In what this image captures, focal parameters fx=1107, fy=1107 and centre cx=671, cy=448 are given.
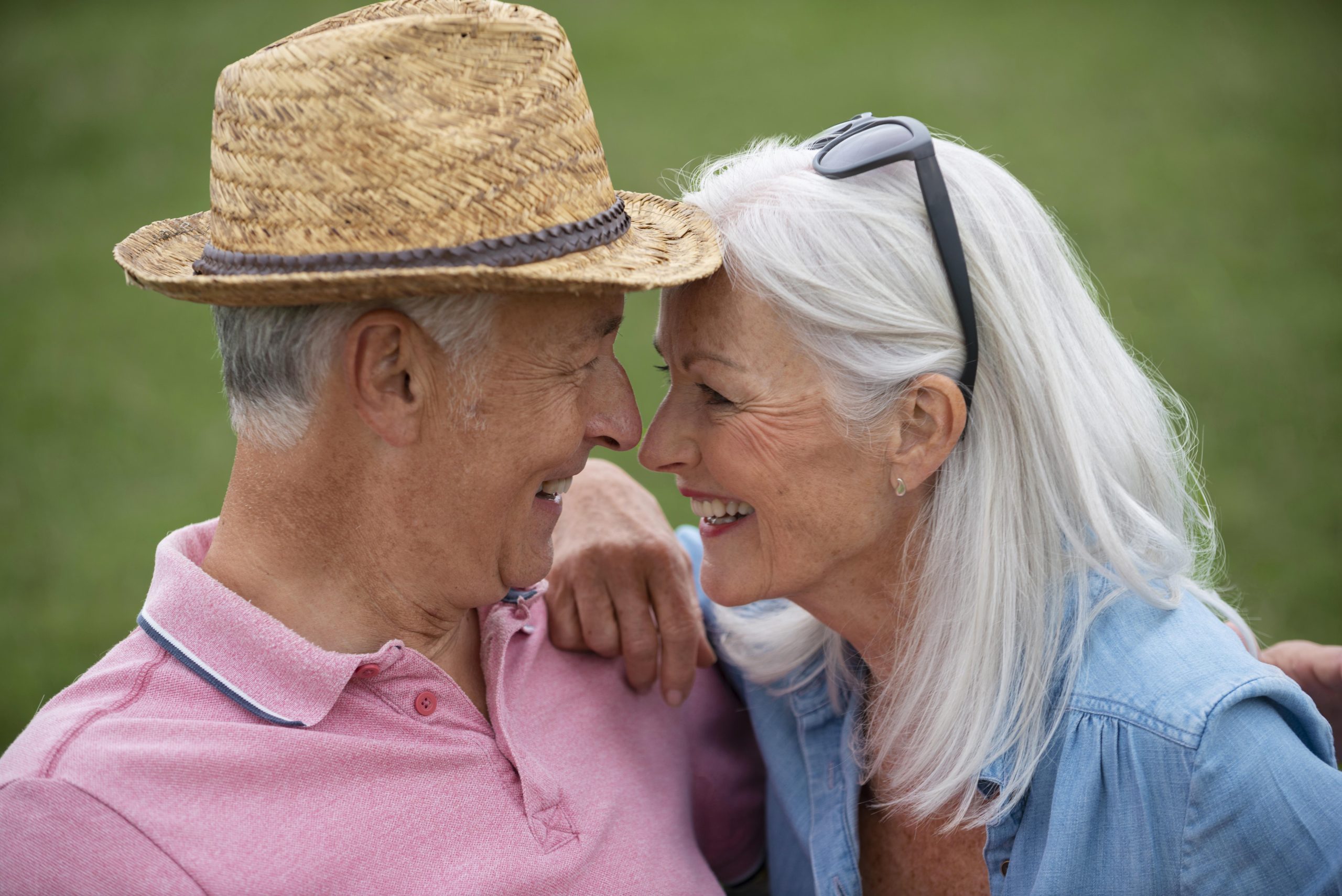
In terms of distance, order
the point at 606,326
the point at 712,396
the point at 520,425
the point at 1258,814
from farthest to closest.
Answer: the point at 712,396
the point at 606,326
the point at 520,425
the point at 1258,814

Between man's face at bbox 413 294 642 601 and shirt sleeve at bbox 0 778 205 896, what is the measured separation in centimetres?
75

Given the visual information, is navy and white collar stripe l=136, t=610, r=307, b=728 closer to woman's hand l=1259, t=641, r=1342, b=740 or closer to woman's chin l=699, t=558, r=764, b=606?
woman's chin l=699, t=558, r=764, b=606

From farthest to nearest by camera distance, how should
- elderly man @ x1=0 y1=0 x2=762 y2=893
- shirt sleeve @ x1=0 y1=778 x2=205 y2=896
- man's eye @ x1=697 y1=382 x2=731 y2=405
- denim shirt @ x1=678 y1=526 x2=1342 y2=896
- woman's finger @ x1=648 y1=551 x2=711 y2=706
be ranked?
1. woman's finger @ x1=648 y1=551 x2=711 y2=706
2. man's eye @ x1=697 y1=382 x2=731 y2=405
3. denim shirt @ x1=678 y1=526 x2=1342 y2=896
4. elderly man @ x1=0 y1=0 x2=762 y2=893
5. shirt sleeve @ x1=0 y1=778 x2=205 y2=896

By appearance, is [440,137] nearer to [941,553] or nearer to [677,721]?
[941,553]

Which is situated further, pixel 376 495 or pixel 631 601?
pixel 631 601

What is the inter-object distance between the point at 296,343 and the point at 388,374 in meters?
0.18

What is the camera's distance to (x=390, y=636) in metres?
2.32

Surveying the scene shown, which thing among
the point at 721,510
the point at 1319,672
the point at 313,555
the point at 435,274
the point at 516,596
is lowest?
the point at 1319,672

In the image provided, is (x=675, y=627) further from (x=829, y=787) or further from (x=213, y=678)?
(x=213, y=678)

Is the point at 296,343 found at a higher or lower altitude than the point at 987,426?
higher

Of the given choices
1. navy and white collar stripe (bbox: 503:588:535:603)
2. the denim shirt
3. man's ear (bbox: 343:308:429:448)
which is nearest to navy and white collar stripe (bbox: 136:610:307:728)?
man's ear (bbox: 343:308:429:448)

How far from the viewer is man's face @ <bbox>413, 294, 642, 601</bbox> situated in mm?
2160

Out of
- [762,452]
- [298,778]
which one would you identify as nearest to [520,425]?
[762,452]

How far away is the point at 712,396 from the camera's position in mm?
2535
